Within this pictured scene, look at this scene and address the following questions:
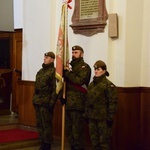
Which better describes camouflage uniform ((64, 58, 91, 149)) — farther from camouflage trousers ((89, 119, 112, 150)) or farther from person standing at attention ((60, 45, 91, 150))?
camouflage trousers ((89, 119, 112, 150))

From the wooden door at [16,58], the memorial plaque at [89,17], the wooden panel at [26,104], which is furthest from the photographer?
the wooden door at [16,58]

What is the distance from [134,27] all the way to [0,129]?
316cm

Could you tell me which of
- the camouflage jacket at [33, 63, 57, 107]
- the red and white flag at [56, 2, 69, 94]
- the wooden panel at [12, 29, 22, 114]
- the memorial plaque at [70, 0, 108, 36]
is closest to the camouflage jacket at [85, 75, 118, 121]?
the red and white flag at [56, 2, 69, 94]

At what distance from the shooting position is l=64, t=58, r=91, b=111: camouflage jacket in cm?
502

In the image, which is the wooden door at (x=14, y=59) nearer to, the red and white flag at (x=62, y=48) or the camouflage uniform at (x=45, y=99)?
the camouflage uniform at (x=45, y=99)

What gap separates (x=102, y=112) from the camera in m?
4.61

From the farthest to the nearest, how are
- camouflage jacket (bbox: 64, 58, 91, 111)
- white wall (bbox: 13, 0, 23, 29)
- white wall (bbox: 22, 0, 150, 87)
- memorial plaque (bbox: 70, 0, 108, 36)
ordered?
white wall (bbox: 13, 0, 23, 29), memorial plaque (bbox: 70, 0, 108, 36), white wall (bbox: 22, 0, 150, 87), camouflage jacket (bbox: 64, 58, 91, 111)

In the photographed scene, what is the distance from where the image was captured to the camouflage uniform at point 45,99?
17.6 feet

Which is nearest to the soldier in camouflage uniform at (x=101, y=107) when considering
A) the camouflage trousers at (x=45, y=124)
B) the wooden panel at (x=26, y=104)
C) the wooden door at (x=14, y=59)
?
the camouflage trousers at (x=45, y=124)

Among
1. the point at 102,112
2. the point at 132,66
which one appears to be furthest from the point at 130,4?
the point at 102,112

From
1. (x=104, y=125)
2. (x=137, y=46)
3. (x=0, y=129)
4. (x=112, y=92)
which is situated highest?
(x=137, y=46)

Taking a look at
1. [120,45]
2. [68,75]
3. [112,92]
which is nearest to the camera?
[112,92]

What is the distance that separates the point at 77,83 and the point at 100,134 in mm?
773

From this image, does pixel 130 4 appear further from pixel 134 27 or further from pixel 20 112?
pixel 20 112
